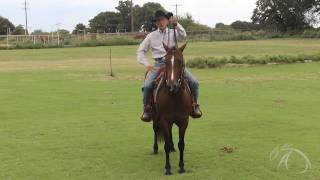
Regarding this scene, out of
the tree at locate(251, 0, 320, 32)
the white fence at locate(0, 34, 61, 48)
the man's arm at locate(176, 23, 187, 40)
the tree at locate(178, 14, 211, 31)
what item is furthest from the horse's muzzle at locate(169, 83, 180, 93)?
the tree at locate(178, 14, 211, 31)

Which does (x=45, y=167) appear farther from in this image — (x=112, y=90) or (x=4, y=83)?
(x=4, y=83)

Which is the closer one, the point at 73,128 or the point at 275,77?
the point at 73,128

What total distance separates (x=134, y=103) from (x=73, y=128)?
5.06 metres

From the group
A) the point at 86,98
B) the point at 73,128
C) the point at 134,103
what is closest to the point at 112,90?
the point at 86,98

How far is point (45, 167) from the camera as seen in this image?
31.3 feet

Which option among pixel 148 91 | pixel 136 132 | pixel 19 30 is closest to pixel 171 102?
pixel 148 91

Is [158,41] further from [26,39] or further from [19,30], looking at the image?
[19,30]

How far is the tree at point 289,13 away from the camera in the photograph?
10800 cm

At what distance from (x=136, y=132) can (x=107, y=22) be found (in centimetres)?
13447

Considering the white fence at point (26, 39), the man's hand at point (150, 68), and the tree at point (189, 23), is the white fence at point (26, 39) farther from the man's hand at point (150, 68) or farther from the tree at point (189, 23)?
the man's hand at point (150, 68)

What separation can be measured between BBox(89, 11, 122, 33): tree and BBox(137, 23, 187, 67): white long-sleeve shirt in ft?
435

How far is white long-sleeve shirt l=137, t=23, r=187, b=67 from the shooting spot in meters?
→ 9.62

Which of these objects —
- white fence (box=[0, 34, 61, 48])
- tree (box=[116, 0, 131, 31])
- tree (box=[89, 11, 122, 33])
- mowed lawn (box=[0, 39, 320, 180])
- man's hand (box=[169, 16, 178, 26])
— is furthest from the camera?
tree (box=[89, 11, 122, 33])

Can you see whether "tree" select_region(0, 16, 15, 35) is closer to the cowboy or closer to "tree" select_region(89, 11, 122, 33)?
"tree" select_region(89, 11, 122, 33)
